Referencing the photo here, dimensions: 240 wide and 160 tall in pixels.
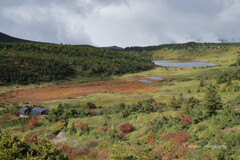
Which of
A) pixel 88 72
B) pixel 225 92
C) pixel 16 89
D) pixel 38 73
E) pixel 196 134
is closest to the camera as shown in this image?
pixel 196 134

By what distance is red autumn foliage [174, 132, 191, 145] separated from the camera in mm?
20953

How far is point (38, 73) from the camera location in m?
108

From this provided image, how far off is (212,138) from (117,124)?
55.9 ft

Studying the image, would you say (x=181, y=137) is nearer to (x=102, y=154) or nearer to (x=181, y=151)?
(x=181, y=151)

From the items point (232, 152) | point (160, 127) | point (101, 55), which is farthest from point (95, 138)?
point (101, 55)

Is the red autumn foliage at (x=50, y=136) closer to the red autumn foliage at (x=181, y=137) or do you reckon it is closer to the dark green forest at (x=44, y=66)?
the red autumn foliage at (x=181, y=137)

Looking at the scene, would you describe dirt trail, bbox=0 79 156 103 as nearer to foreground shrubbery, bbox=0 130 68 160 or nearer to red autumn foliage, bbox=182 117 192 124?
→ red autumn foliage, bbox=182 117 192 124

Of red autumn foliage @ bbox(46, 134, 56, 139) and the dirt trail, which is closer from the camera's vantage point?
red autumn foliage @ bbox(46, 134, 56, 139)

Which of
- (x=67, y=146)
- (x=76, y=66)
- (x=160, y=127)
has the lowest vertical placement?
(x=67, y=146)

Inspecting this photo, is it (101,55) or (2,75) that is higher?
(101,55)

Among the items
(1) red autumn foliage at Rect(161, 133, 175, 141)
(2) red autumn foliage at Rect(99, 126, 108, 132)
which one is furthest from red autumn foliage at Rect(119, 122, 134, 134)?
(1) red autumn foliage at Rect(161, 133, 175, 141)

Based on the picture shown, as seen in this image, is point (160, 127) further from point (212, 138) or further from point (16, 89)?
point (16, 89)

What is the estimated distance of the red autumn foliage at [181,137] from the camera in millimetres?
20953


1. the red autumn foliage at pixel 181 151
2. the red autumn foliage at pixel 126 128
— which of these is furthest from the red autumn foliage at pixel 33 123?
the red autumn foliage at pixel 181 151
